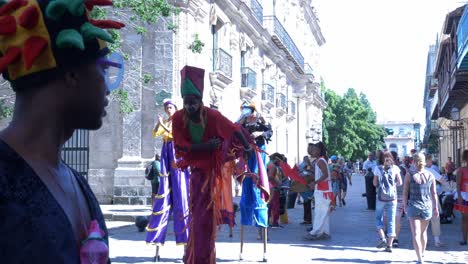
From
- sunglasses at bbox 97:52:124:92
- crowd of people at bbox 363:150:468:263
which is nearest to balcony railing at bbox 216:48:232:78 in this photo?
crowd of people at bbox 363:150:468:263

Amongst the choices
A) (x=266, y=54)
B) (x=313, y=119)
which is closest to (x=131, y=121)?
(x=266, y=54)

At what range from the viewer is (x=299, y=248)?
32.4 feet

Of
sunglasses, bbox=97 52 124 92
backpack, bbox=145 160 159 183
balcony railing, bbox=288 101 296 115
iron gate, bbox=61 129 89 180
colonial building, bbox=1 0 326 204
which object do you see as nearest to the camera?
sunglasses, bbox=97 52 124 92

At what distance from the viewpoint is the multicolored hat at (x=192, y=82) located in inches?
233

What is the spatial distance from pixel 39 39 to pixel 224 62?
824 inches

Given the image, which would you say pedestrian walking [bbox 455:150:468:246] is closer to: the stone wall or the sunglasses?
the stone wall

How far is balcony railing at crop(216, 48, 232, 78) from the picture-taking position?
→ 2178cm

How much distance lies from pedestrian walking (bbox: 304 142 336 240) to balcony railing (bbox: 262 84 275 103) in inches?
726

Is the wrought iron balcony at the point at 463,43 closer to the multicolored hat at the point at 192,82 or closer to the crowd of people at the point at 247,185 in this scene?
the crowd of people at the point at 247,185

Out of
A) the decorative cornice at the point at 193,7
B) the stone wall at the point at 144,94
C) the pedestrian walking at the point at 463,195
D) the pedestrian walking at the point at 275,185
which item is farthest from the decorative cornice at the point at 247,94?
the pedestrian walking at the point at 463,195

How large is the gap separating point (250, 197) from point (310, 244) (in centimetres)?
236

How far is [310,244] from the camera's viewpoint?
10.5 meters

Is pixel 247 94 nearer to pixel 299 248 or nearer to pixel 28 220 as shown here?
pixel 299 248

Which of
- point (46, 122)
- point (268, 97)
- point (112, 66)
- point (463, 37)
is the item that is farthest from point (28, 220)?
point (268, 97)
